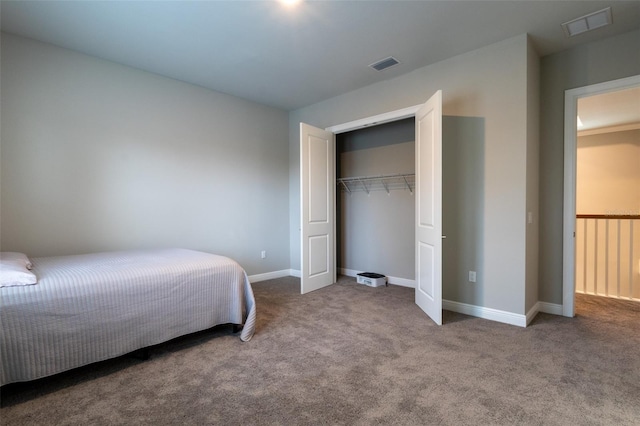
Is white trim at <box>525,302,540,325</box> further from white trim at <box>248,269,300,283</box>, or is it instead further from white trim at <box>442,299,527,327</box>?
white trim at <box>248,269,300,283</box>

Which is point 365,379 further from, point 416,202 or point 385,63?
point 385,63

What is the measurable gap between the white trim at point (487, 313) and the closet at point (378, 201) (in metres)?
0.98

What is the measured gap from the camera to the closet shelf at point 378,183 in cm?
427

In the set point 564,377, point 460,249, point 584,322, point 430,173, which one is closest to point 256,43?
point 430,173

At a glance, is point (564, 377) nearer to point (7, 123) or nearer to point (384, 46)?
point (384, 46)

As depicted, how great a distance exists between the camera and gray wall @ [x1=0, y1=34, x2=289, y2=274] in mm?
2775

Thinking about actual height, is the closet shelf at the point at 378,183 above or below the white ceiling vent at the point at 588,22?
below

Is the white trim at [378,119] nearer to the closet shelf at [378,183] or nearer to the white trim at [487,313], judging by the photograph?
the closet shelf at [378,183]

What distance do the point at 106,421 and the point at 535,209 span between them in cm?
370

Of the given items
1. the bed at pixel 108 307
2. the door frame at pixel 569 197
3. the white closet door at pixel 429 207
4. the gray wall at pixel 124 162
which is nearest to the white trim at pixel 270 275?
the gray wall at pixel 124 162

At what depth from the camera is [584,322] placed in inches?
112

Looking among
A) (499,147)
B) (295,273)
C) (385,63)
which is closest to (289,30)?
(385,63)

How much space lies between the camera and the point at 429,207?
9.82 feet

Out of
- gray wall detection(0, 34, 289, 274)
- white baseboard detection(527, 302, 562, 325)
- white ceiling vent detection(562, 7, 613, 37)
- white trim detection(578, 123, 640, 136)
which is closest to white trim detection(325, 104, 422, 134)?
gray wall detection(0, 34, 289, 274)
